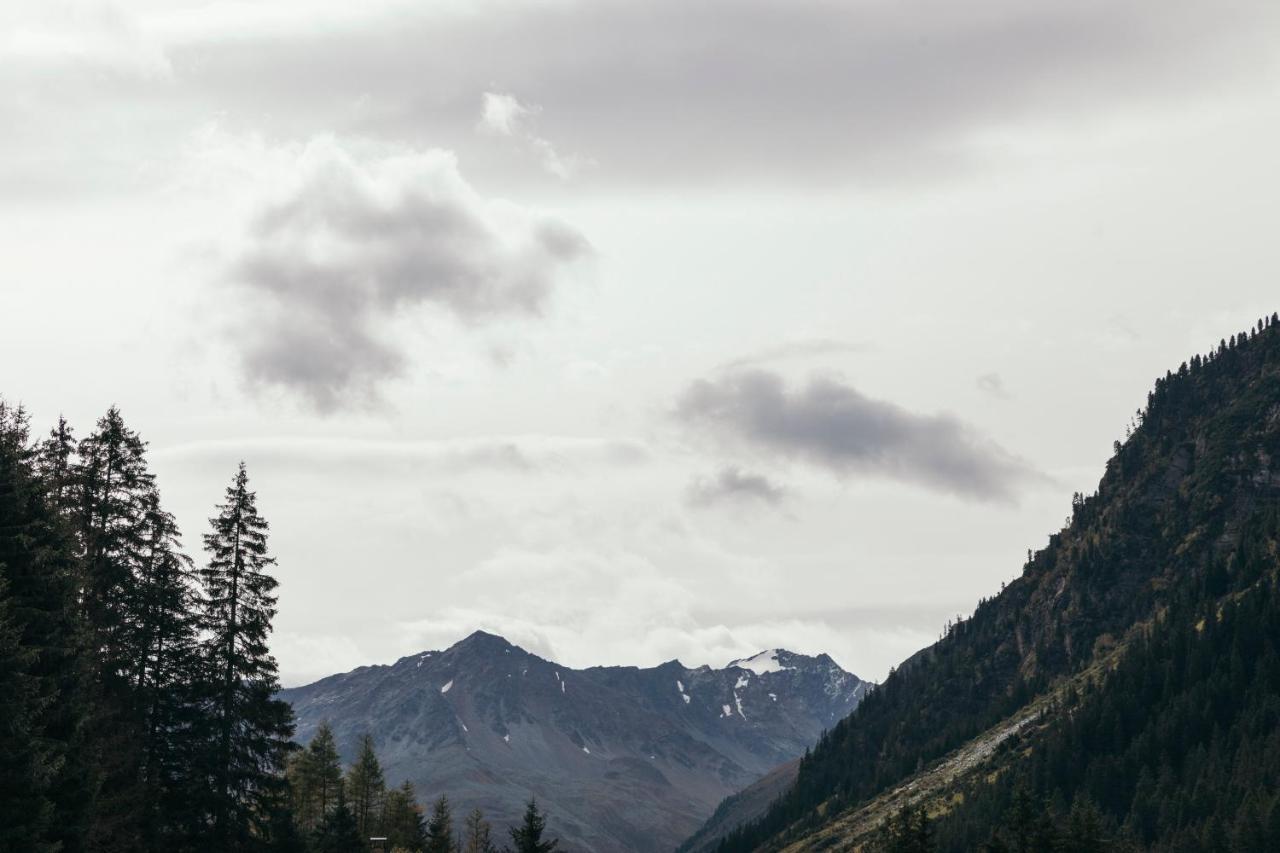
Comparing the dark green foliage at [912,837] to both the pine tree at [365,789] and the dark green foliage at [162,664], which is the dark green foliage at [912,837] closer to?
the dark green foliage at [162,664]

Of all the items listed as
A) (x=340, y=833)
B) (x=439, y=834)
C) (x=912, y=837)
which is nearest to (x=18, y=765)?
(x=340, y=833)

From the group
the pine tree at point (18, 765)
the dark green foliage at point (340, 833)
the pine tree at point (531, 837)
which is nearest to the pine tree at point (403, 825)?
the dark green foliage at point (340, 833)

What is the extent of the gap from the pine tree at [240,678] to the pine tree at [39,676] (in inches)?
347

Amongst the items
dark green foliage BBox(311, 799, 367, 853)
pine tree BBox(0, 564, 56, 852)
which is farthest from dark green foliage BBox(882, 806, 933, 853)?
pine tree BBox(0, 564, 56, 852)

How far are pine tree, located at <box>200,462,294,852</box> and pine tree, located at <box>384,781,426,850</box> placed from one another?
52607mm

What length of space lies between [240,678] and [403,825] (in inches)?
2406

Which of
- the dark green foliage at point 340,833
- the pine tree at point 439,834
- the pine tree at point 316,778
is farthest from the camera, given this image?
the pine tree at point 439,834

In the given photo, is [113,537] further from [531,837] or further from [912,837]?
[912,837]

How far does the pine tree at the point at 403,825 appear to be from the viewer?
118 metres

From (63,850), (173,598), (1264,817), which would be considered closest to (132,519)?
(173,598)

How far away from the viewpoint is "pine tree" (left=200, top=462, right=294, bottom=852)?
63844 millimetres

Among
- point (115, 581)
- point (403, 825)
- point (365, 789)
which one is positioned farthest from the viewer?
point (403, 825)

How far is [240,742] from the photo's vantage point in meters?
64.1

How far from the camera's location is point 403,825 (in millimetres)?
120688
